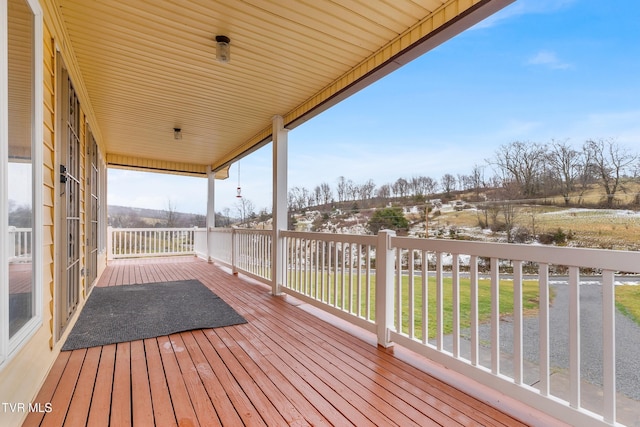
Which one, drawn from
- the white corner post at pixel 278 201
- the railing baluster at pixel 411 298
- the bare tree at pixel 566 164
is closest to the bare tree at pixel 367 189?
the white corner post at pixel 278 201

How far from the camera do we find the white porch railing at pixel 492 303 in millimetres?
1382

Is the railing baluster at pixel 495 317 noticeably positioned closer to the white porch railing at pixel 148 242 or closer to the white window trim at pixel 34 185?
the white window trim at pixel 34 185

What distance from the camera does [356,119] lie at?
28.3 ft

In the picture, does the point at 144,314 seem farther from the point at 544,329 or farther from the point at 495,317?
the point at 544,329

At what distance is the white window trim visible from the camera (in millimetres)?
1273

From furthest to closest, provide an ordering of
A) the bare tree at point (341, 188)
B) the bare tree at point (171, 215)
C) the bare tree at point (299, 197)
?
the bare tree at point (171, 215)
the bare tree at point (341, 188)
the bare tree at point (299, 197)

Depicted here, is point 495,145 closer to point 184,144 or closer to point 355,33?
point 355,33

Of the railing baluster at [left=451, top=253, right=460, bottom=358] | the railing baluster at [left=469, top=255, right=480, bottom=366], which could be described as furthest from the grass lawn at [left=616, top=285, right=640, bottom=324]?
the railing baluster at [left=451, top=253, right=460, bottom=358]

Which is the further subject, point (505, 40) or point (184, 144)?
point (184, 144)

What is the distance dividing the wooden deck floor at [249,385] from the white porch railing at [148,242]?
6374 millimetres

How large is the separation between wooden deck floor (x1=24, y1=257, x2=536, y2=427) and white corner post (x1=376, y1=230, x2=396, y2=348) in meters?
0.14

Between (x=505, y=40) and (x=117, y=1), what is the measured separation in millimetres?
4732

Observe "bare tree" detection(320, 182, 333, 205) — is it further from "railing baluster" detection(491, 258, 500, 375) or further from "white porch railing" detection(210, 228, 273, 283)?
"railing baluster" detection(491, 258, 500, 375)

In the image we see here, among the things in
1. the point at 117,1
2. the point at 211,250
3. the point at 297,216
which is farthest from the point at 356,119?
the point at 117,1
